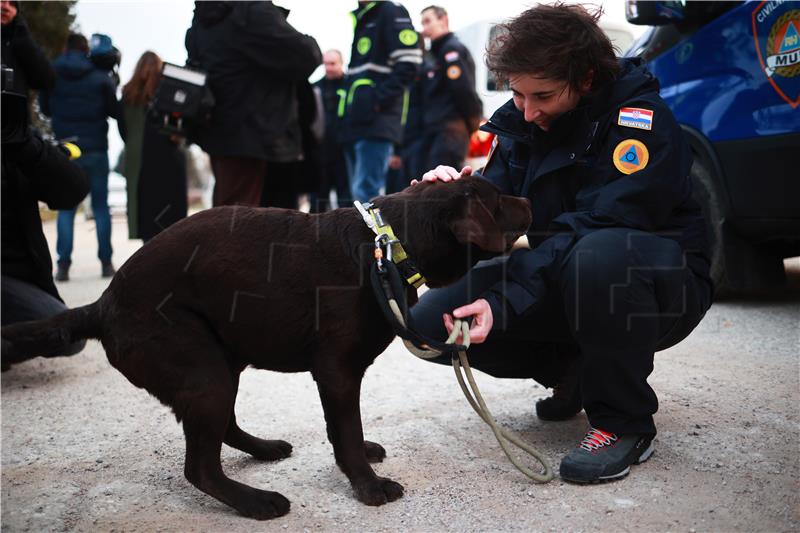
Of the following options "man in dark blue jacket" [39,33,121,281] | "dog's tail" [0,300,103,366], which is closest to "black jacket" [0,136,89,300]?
"dog's tail" [0,300,103,366]

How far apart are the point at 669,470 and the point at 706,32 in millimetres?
2812

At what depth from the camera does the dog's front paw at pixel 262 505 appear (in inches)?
84.4

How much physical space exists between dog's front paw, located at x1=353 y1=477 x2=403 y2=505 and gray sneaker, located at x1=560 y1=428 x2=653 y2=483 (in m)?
0.54

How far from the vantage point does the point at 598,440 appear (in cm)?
239

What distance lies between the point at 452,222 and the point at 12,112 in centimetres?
228

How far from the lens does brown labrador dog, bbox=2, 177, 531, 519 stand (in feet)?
6.99

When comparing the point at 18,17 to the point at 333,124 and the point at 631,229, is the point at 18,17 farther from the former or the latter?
the point at 333,124

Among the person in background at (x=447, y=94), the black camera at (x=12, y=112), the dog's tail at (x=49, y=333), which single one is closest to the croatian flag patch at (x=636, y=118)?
the dog's tail at (x=49, y=333)

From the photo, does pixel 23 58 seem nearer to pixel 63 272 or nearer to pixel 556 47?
pixel 63 272

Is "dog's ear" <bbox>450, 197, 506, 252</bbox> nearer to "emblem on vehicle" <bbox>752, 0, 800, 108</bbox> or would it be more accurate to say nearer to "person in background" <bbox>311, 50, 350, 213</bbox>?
"emblem on vehicle" <bbox>752, 0, 800, 108</bbox>

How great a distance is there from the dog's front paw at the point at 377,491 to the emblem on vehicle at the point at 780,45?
9.34 ft

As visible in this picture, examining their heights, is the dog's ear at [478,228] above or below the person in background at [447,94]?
below

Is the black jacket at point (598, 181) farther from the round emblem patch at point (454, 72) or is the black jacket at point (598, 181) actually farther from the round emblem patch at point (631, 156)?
the round emblem patch at point (454, 72)

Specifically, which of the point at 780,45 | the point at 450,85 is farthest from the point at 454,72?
the point at 780,45
